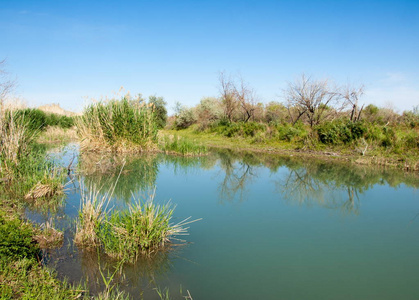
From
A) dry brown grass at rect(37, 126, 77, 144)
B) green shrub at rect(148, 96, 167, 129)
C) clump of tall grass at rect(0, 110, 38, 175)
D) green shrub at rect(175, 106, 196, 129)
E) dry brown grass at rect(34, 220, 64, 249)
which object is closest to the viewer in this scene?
dry brown grass at rect(34, 220, 64, 249)

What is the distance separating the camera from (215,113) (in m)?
30.7

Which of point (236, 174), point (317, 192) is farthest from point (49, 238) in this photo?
point (236, 174)

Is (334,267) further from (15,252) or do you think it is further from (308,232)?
(15,252)

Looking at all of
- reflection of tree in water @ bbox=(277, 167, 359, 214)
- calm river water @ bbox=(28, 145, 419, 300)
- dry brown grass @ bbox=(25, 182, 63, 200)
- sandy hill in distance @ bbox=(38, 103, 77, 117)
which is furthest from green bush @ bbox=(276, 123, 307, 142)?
sandy hill in distance @ bbox=(38, 103, 77, 117)

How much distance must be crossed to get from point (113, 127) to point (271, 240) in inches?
413

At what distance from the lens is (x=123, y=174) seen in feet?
31.9

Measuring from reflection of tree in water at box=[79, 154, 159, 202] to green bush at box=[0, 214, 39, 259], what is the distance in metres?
3.06

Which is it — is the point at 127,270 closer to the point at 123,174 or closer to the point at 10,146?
the point at 10,146

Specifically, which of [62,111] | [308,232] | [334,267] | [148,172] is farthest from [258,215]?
[62,111]

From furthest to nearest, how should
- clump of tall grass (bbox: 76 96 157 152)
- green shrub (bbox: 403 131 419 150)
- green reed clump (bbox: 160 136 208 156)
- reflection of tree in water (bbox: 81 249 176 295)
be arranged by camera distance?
green reed clump (bbox: 160 136 208 156) → clump of tall grass (bbox: 76 96 157 152) → green shrub (bbox: 403 131 419 150) → reflection of tree in water (bbox: 81 249 176 295)

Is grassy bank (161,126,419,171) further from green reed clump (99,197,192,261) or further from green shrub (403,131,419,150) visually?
green reed clump (99,197,192,261)

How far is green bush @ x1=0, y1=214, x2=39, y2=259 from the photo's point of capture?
3463mm

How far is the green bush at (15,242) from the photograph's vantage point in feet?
11.4

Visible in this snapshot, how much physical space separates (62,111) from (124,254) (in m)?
31.5
